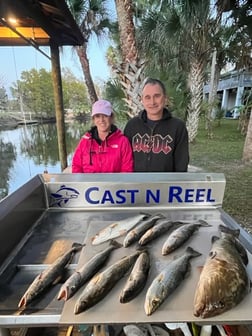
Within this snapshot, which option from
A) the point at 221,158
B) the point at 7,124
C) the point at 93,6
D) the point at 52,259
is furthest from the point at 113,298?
the point at 93,6

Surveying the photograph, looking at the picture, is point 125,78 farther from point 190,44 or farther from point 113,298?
point 190,44

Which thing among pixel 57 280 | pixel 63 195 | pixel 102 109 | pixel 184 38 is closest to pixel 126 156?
pixel 102 109

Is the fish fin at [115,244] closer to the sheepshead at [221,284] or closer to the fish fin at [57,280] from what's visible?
the fish fin at [57,280]

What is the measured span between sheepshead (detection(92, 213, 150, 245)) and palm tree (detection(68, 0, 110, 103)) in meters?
8.94

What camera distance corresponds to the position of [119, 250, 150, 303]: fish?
2.83ft

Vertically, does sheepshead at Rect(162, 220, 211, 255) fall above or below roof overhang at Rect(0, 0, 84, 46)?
below

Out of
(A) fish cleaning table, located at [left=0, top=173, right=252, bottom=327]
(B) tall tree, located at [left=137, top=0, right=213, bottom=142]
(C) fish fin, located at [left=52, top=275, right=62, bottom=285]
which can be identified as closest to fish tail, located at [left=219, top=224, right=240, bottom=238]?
(A) fish cleaning table, located at [left=0, top=173, right=252, bottom=327]

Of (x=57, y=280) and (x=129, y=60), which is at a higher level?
(x=129, y=60)

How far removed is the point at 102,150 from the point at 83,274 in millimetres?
1304

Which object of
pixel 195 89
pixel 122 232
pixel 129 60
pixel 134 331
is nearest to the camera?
pixel 134 331

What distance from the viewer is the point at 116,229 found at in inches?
52.6

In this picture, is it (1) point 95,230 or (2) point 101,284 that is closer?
(2) point 101,284

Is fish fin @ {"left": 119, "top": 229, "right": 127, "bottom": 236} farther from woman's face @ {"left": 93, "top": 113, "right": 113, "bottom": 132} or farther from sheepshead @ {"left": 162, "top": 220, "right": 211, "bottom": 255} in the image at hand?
woman's face @ {"left": 93, "top": 113, "right": 113, "bottom": 132}

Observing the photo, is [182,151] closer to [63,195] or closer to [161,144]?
[161,144]
